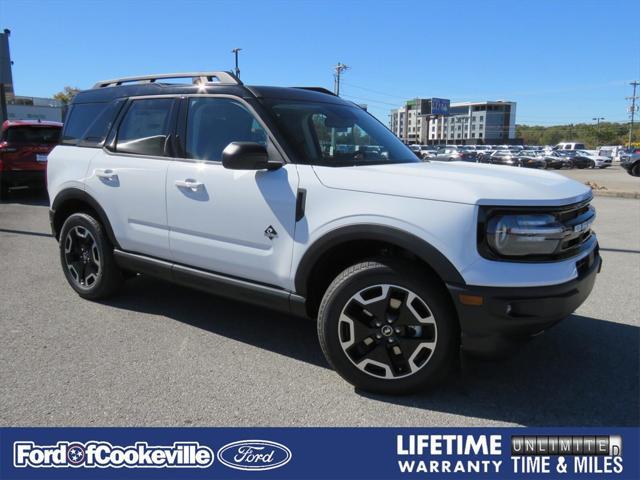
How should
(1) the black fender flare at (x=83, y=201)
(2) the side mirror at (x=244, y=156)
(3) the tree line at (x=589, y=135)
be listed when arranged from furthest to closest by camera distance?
1. (3) the tree line at (x=589, y=135)
2. (1) the black fender flare at (x=83, y=201)
3. (2) the side mirror at (x=244, y=156)

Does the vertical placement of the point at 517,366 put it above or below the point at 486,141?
below

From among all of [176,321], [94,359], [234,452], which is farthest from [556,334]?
[94,359]

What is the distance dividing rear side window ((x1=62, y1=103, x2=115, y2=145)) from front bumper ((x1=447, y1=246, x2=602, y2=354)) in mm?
3475

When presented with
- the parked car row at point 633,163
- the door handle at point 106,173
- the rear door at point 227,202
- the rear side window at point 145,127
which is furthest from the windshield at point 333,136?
the parked car row at point 633,163

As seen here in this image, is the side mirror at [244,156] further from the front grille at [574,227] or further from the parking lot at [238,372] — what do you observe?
the front grille at [574,227]

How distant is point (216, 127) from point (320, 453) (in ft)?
7.57

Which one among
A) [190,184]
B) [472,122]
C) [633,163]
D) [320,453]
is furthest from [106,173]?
[472,122]

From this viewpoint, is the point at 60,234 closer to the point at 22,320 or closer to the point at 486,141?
the point at 22,320

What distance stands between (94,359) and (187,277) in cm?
83

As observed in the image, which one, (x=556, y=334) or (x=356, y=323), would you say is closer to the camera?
(x=356, y=323)

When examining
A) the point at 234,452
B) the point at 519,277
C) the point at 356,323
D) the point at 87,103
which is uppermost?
the point at 87,103

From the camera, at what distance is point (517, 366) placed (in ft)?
11.3

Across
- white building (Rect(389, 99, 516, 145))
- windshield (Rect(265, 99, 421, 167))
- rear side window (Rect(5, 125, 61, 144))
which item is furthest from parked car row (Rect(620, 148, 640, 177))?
white building (Rect(389, 99, 516, 145))

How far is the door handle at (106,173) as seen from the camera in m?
4.16
